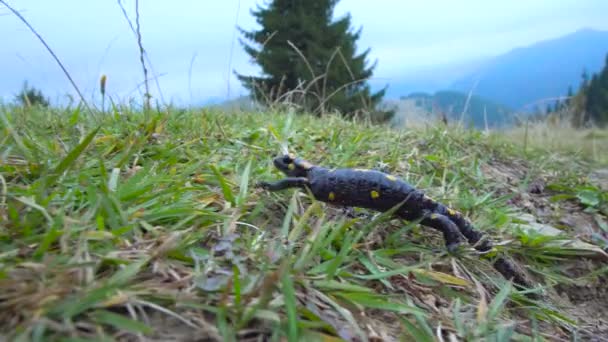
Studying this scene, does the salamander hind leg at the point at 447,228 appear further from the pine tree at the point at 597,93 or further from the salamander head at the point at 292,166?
the pine tree at the point at 597,93

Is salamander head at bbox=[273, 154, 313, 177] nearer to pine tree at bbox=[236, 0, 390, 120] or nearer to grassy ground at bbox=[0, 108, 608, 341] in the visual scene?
grassy ground at bbox=[0, 108, 608, 341]

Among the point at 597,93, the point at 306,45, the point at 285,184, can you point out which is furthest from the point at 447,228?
the point at 597,93

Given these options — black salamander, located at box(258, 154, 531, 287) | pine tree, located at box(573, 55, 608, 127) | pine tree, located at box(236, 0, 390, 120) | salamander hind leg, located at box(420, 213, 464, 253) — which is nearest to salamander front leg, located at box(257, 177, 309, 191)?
black salamander, located at box(258, 154, 531, 287)

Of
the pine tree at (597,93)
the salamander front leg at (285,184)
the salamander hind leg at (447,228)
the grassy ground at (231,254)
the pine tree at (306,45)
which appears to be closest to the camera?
the grassy ground at (231,254)

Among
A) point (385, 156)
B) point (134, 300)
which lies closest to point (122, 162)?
point (134, 300)

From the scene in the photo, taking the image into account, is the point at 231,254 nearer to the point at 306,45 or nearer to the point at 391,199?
the point at 391,199

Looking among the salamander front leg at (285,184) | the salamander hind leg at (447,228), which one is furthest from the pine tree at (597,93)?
the salamander front leg at (285,184)
